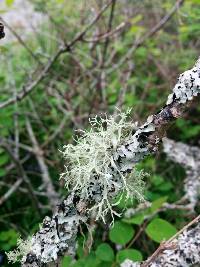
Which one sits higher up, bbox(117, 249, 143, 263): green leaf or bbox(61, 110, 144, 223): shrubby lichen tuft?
bbox(61, 110, 144, 223): shrubby lichen tuft

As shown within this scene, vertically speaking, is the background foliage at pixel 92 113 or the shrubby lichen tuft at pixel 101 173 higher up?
the background foliage at pixel 92 113

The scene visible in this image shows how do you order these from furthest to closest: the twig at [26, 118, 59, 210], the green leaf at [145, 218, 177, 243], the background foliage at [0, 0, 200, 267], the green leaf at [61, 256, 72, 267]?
the twig at [26, 118, 59, 210] < the background foliage at [0, 0, 200, 267] < the green leaf at [145, 218, 177, 243] < the green leaf at [61, 256, 72, 267]

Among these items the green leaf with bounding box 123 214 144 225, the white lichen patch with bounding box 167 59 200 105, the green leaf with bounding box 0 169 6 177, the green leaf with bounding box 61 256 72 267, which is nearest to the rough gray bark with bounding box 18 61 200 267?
the white lichen patch with bounding box 167 59 200 105

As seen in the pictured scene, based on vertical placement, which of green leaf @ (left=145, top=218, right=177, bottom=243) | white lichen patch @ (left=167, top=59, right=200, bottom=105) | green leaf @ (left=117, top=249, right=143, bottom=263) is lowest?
green leaf @ (left=117, top=249, right=143, bottom=263)

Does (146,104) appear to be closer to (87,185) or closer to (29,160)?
(29,160)

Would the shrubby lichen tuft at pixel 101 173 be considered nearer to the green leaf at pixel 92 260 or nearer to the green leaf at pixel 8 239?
the green leaf at pixel 92 260

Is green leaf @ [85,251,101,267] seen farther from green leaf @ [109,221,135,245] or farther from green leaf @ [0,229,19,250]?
green leaf @ [0,229,19,250]

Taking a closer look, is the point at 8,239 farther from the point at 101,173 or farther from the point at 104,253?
the point at 101,173

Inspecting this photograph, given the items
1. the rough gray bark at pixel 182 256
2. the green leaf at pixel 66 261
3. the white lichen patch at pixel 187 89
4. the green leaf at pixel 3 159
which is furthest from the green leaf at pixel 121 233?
the green leaf at pixel 3 159
